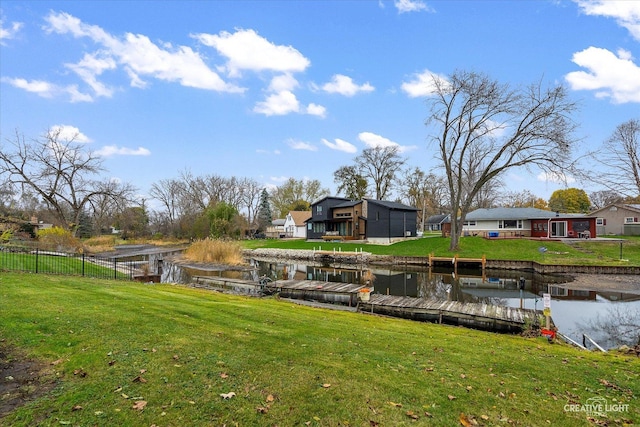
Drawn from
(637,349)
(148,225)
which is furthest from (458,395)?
(148,225)

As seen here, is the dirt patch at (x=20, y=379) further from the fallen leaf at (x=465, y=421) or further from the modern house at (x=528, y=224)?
the modern house at (x=528, y=224)

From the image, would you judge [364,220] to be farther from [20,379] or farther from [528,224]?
[20,379]

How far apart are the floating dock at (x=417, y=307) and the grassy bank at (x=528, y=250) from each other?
17132mm

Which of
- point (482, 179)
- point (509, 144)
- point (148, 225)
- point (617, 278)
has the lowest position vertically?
point (617, 278)

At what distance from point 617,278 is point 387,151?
3737 cm

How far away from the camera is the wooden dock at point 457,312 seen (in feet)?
38.7

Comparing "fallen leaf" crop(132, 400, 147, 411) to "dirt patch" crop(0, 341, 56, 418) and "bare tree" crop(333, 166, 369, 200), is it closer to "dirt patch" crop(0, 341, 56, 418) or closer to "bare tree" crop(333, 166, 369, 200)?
"dirt patch" crop(0, 341, 56, 418)

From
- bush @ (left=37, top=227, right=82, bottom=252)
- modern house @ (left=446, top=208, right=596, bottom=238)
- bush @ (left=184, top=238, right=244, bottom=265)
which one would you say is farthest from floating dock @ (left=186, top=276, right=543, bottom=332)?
modern house @ (left=446, top=208, right=596, bottom=238)

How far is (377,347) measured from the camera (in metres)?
6.52

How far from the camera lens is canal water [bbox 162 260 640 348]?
13.6 m

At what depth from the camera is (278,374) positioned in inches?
187

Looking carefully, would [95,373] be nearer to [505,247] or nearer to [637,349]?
[637,349]

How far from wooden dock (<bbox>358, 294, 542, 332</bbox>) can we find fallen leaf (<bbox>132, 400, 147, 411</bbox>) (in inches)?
440

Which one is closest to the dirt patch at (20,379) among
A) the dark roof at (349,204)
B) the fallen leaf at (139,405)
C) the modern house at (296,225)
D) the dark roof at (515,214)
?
the fallen leaf at (139,405)
